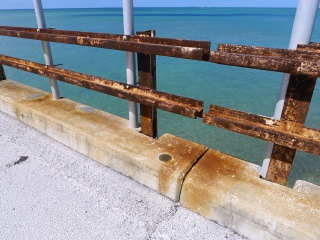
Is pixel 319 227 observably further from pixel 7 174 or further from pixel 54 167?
pixel 7 174

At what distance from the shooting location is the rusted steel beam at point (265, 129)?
69.7 inches

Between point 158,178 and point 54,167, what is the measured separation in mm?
1270

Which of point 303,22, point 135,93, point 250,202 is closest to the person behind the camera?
point 303,22

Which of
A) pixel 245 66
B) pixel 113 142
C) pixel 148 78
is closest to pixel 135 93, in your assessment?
pixel 148 78

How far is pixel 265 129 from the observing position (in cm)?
189

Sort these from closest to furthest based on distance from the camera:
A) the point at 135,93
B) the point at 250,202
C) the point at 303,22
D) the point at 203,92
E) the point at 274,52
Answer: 1. the point at 303,22
2. the point at 274,52
3. the point at 250,202
4. the point at 135,93
5. the point at 203,92

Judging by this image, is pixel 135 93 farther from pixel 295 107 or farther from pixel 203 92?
pixel 203 92

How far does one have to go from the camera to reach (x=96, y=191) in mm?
2402

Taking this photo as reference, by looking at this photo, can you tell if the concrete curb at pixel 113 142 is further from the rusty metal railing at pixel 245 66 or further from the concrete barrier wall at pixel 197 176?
the rusty metal railing at pixel 245 66

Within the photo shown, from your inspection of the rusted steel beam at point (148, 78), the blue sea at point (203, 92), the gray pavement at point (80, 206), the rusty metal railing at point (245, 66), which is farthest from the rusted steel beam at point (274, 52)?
the blue sea at point (203, 92)

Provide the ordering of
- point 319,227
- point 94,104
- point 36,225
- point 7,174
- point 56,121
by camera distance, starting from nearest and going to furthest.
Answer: point 319,227, point 36,225, point 7,174, point 56,121, point 94,104

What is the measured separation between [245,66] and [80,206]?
186 cm

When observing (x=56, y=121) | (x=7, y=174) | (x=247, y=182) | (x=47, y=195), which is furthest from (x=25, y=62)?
(x=247, y=182)

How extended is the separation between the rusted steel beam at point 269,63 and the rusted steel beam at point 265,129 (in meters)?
0.43
